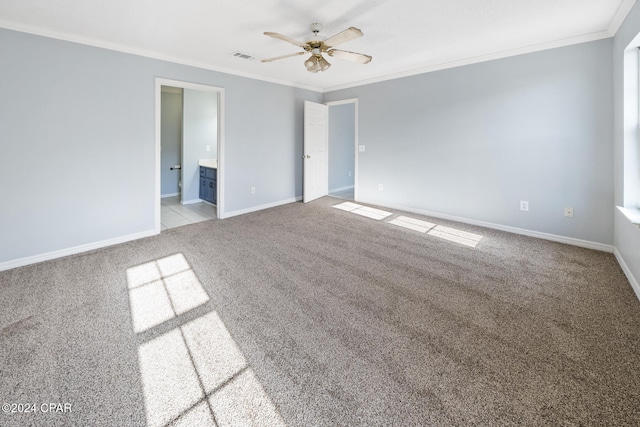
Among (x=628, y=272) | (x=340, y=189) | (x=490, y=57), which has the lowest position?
(x=628, y=272)

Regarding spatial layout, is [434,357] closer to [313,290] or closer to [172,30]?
[313,290]

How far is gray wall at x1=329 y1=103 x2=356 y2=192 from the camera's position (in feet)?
23.2

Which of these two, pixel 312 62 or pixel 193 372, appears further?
pixel 312 62

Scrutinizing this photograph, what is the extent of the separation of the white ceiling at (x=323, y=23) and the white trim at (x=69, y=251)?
7.58ft

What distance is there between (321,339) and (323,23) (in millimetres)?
2967

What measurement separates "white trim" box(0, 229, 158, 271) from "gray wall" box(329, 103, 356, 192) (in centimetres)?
442

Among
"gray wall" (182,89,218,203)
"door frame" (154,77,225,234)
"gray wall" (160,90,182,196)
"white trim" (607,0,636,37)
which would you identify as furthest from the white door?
"white trim" (607,0,636,37)

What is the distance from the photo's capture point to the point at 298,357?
5.55ft

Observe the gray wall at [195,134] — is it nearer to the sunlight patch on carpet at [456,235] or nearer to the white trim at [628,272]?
the sunlight patch on carpet at [456,235]

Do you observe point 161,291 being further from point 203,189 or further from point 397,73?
point 397,73

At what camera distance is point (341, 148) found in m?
7.38

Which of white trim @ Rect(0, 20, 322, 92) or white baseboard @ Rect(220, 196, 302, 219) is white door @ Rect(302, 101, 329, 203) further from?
white trim @ Rect(0, 20, 322, 92)

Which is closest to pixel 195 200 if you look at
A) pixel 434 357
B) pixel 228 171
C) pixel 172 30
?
pixel 228 171

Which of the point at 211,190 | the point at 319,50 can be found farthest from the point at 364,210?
the point at 211,190
